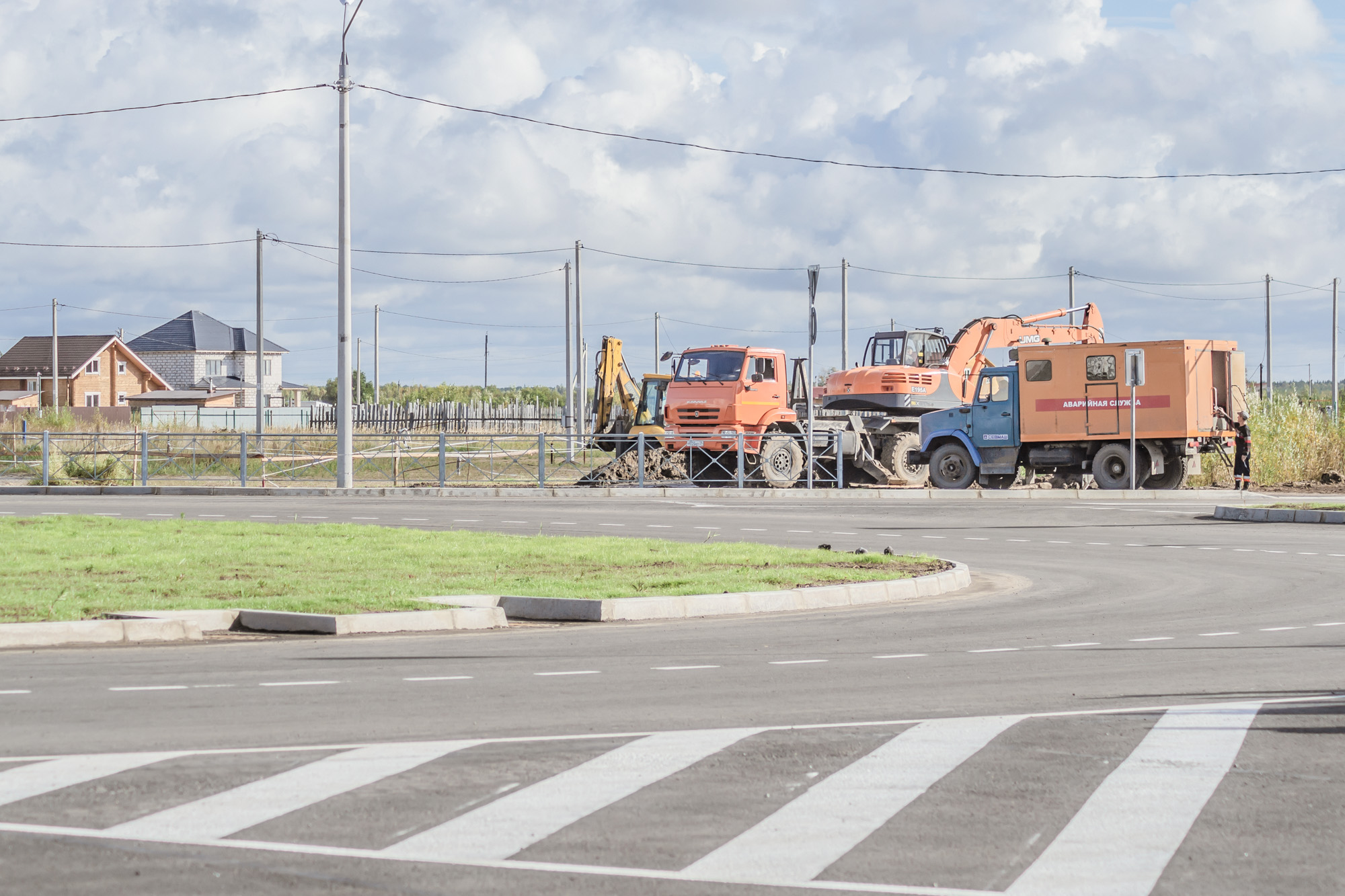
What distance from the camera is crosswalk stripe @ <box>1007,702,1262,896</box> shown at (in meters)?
4.89

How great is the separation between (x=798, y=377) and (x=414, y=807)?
3244 cm

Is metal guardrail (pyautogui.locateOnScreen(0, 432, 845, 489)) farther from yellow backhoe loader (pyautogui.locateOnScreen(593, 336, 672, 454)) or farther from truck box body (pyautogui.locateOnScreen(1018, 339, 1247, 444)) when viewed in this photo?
truck box body (pyautogui.locateOnScreen(1018, 339, 1247, 444))

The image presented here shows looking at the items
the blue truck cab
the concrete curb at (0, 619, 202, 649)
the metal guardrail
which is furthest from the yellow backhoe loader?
the concrete curb at (0, 619, 202, 649)

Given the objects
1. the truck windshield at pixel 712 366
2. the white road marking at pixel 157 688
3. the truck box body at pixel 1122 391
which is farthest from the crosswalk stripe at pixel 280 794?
the truck windshield at pixel 712 366

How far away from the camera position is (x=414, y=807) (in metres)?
5.76

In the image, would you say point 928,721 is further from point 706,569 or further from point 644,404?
point 644,404

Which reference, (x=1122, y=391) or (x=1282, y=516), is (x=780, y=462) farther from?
(x=1282, y=516)

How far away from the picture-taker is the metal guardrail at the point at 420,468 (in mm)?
35031

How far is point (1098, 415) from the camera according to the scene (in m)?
32.7

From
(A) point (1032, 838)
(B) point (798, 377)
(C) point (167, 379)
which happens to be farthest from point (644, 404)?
(C) point (167, 379)

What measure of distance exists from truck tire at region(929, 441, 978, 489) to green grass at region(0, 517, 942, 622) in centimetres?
1720

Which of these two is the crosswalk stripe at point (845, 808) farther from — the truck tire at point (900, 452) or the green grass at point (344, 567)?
the truck tire at point (900, 452)

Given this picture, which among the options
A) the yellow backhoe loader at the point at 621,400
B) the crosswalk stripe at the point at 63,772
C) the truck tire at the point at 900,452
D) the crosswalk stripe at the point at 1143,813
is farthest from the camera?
the yellow backhoe loader at the point at 621,400

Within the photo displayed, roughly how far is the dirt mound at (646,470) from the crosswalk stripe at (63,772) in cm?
2928
